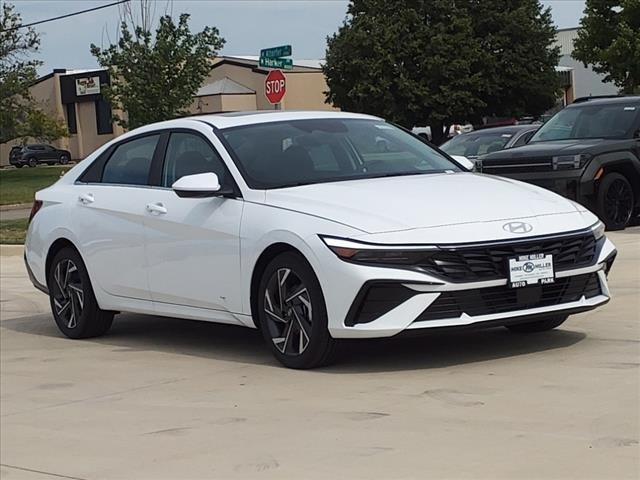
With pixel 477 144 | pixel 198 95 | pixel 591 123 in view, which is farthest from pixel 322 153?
pixel 198 95

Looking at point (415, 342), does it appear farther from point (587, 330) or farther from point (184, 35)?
point (184, 35)

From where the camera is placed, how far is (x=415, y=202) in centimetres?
669

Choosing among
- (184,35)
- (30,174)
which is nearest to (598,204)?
(184,35)

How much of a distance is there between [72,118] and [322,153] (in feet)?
244

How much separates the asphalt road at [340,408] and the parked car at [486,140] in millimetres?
9607

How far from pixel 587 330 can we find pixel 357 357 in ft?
5.10

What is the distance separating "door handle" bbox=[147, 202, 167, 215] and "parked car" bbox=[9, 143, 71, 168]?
65.4 m

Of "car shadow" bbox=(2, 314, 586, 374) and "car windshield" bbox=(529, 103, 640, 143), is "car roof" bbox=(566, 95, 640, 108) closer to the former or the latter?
"car windshield" bbox=(529, 103, 640, 143)

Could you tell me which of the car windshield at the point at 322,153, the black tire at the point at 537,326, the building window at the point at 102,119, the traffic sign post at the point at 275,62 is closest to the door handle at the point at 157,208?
the car windshield at the point at 322,153

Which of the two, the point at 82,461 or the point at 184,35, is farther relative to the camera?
the point at 184,35

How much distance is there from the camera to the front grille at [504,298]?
20.9ft

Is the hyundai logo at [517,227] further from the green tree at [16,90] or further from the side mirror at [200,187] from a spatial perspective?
the green tree at [16,90]

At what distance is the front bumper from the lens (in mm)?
6316

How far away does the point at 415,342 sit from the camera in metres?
7.52
